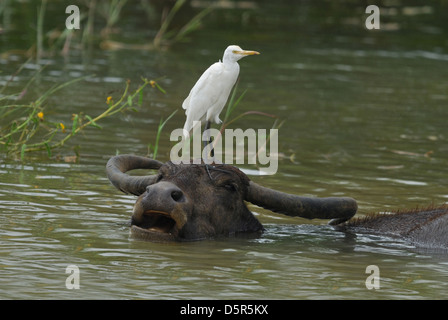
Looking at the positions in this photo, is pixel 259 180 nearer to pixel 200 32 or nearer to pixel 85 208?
pixel 85 208

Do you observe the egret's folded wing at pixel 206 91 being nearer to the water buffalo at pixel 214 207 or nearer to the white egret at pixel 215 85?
the white egret at pixel 215 85

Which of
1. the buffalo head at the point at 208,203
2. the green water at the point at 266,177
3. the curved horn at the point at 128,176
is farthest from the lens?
the curved horn at the point at 128,176

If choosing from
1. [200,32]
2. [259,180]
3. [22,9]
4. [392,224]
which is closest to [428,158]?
[259,180]

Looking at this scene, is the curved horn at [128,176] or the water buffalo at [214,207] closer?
the water buffalo at [214,207]

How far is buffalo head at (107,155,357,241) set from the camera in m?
6.99

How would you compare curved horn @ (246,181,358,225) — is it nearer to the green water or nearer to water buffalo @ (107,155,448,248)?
water buffalo @ (107,155,448,248)

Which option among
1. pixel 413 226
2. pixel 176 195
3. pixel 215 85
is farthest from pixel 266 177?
pixel 176 195

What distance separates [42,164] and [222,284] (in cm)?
445

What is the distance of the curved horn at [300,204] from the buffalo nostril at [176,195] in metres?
0.76

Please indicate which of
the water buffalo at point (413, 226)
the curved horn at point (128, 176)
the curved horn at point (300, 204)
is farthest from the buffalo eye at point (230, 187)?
the water buffalo at point (413, 226)

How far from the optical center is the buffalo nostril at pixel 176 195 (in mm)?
6757

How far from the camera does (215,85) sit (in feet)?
24.2

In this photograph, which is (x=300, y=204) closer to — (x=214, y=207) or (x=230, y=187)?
(x=230, y=187)

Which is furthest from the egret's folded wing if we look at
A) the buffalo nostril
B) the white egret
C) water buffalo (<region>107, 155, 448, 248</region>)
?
the buffalo nostril
